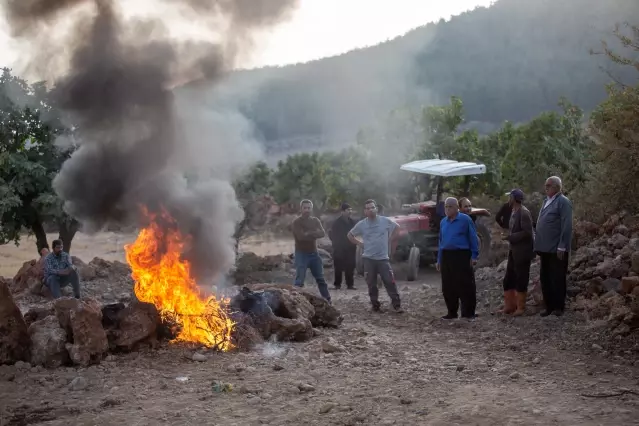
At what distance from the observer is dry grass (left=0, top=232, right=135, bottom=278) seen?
30.2m

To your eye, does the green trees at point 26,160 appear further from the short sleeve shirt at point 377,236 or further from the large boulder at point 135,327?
the large boulder at point 135,327

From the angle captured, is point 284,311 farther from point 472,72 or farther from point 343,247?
point 472,72

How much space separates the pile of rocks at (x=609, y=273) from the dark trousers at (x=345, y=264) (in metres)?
4.30

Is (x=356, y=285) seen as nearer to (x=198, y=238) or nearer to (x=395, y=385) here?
(x=198, y=238)

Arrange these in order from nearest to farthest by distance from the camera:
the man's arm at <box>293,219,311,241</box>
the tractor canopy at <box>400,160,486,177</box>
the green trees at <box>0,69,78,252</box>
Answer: the man's arm at <box>293,219,311,241</box> < the tractor canopy at <box>400,160,486,177</box> < the green trees at <box>0,69,78,252</box>

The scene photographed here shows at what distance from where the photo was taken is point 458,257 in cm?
894

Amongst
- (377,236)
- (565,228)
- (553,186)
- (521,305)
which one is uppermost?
(553,186)

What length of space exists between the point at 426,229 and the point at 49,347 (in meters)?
9.52

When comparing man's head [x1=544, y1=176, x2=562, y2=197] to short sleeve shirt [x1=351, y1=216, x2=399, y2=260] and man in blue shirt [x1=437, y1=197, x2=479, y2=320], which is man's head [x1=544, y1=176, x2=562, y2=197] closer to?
man in blue shirt [x1=437, y1=197, x2=479, y2=320]

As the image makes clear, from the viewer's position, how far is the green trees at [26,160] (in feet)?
54.9

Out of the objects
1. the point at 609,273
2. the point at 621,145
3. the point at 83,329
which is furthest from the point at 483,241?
the point at 83,329

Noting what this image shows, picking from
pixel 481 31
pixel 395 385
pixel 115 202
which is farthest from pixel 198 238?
pixel 481 31

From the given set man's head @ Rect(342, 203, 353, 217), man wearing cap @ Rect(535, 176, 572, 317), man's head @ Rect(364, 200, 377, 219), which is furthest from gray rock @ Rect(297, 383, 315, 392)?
man's head @ Rect(342, 203, 353, 217)

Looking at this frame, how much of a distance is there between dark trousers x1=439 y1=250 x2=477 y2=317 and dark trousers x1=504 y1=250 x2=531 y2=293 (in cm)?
51
